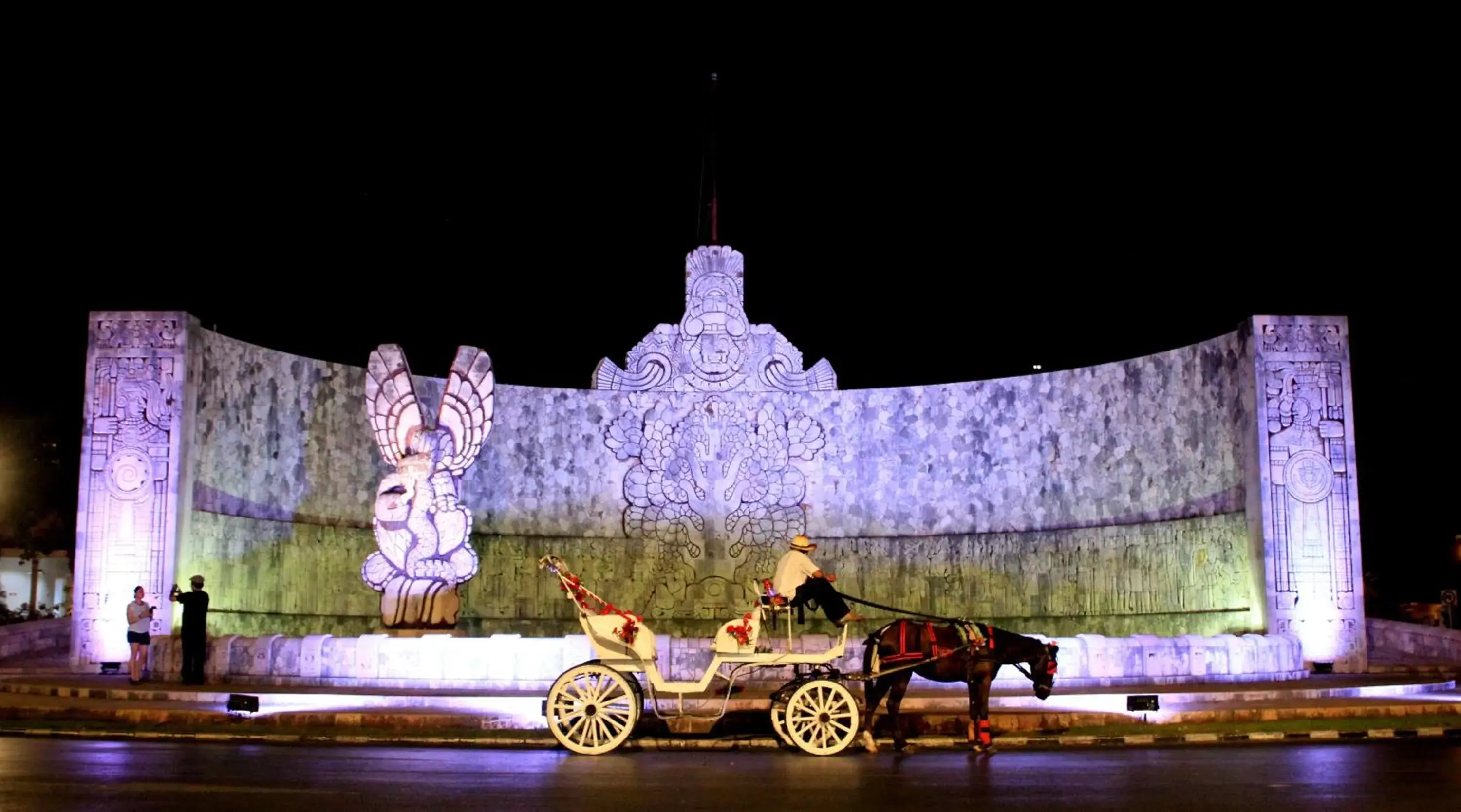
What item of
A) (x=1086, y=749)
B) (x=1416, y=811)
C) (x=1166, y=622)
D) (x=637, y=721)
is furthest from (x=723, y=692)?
(x=1166, y=622)

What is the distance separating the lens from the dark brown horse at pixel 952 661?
32.0ft

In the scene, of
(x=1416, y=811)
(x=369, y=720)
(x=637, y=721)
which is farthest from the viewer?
(x=369, y=720)

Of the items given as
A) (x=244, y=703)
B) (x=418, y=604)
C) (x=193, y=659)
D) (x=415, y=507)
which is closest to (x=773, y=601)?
(x=244, y=703)

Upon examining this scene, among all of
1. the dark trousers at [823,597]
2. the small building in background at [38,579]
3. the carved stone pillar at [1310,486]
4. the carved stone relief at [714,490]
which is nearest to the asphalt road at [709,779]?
the dark trousers at [823,597]

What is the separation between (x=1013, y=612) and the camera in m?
21.2

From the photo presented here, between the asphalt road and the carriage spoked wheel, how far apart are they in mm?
185

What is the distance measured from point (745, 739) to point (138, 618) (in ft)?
26.1

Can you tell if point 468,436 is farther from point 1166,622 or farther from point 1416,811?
point 1416,811

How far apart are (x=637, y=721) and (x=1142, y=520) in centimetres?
1183

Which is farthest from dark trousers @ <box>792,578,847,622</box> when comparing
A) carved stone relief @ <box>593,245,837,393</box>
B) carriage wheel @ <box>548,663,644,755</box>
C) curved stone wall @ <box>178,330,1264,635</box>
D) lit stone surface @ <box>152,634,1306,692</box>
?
carved stone relief @ <box>593,245,837,393</box>

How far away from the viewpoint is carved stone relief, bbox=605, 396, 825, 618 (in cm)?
2222

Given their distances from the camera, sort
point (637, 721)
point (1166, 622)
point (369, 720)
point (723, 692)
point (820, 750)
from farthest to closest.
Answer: point (1166, 622), point (723, 692), point (369, 720), point (637, 721), point (820, 750)

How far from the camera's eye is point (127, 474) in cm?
1717

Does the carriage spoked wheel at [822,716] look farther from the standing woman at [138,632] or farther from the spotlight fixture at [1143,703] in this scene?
the standing woman at [138,632]
